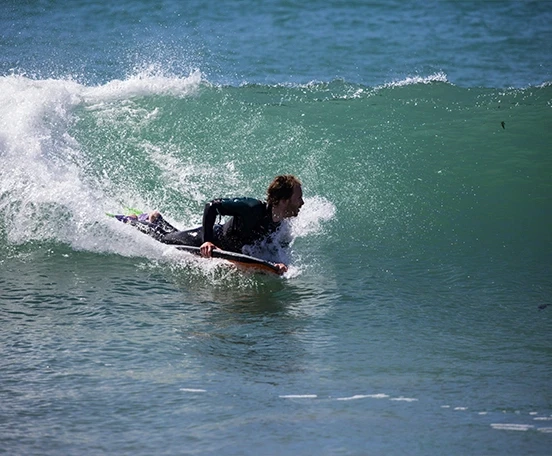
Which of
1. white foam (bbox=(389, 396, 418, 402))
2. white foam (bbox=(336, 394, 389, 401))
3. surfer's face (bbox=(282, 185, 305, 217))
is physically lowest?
white foam (bbox=(389, 396, 418, 402))

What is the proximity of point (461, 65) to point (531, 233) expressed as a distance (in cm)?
937

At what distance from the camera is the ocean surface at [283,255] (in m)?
5.38

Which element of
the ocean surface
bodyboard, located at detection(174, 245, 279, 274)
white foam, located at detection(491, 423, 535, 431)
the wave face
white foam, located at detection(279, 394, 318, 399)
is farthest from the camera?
the wave face

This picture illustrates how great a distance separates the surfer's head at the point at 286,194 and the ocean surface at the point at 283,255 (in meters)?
0.63

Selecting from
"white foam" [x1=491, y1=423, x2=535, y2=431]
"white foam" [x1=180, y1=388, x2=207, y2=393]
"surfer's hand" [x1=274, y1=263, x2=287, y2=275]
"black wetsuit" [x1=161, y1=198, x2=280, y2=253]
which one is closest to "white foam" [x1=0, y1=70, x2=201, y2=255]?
"black wetsuit" [x1=161, y1=198, x2=280, y2=253]

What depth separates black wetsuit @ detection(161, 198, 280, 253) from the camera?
8.32 metres

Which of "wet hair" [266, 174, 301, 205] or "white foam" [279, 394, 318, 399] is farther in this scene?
"wet hair" [266, 174, 301, 205]

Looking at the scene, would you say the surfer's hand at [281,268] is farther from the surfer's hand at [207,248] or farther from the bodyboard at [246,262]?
the surfer's hand at [207,248]

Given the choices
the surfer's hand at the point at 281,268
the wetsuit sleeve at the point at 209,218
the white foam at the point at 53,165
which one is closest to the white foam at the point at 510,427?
the surfer's hand at the point at 281,268

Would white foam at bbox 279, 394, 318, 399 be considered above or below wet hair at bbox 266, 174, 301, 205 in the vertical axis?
below

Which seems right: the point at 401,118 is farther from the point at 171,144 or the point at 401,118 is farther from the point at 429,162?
the point at 171,144

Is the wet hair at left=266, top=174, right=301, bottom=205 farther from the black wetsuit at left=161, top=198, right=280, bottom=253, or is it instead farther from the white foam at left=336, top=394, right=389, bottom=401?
the white foam at left=336, top=394, right=389, bottom=401

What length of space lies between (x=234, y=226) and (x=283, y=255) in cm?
59

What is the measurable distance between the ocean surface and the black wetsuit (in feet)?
0.77
